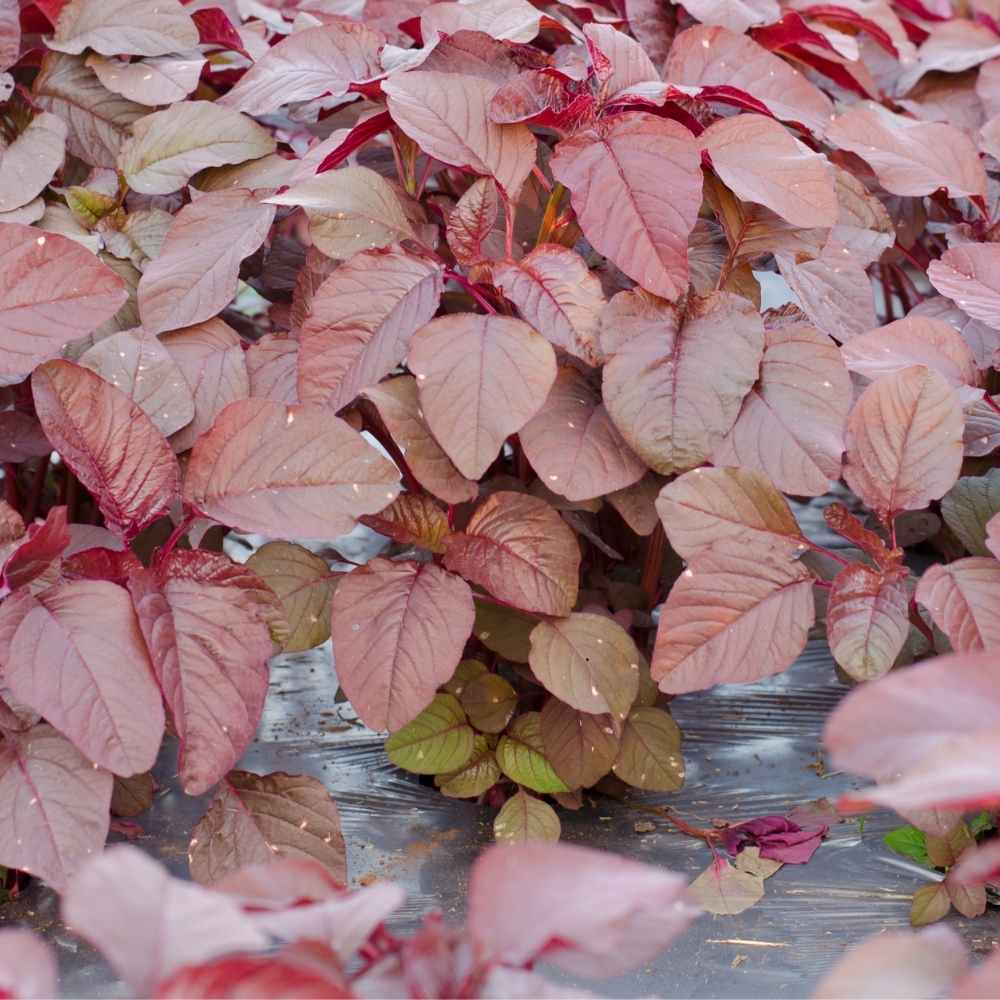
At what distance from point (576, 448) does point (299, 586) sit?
0.98 ft

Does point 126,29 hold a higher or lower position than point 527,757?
higher

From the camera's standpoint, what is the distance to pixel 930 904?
1.16m

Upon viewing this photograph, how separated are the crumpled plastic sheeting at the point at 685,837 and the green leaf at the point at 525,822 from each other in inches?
3.4

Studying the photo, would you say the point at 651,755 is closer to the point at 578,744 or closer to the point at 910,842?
the point at 578,744

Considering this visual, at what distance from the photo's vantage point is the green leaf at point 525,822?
122cm

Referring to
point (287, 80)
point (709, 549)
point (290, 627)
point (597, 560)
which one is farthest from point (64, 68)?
point (709, 549)

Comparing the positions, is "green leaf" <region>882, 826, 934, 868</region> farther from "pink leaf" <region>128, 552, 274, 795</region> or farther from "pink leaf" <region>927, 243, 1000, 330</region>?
"pink leaf" <region>128, 552, 274, 795</region>

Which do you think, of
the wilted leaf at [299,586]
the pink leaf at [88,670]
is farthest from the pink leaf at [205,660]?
the wilted leaf at [299,586]

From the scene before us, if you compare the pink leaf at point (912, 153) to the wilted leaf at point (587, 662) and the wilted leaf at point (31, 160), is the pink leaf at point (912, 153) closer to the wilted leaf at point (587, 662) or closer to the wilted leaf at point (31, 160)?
the wilted leaf at point (587, 662)

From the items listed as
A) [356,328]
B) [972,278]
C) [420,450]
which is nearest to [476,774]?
[420,450]

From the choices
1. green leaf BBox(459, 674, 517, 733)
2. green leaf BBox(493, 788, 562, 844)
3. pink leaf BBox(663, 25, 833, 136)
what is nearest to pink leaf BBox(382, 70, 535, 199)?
pink leaf BBox(663, 25, 833, 136)

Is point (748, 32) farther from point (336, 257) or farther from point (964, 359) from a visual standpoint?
point (336, 257)

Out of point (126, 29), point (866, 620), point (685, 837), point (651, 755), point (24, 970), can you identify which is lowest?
point (685, 837)

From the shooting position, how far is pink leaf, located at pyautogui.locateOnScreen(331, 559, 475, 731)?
104 cm
